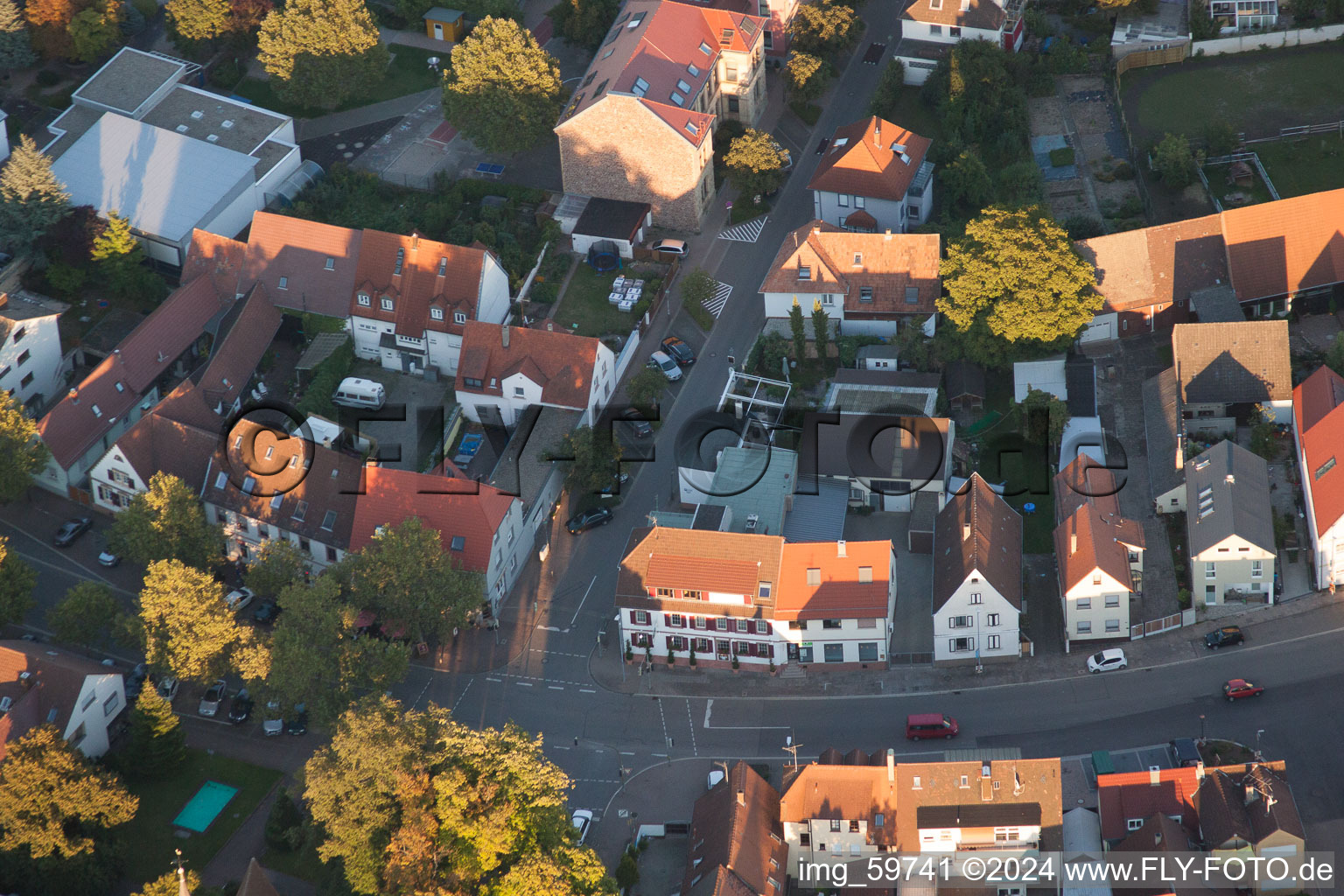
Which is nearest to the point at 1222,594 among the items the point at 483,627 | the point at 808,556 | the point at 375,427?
the point at 808,556

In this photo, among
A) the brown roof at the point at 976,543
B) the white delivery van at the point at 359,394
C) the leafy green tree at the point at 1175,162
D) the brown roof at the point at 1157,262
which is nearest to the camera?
the brown roof at the point at 976,543

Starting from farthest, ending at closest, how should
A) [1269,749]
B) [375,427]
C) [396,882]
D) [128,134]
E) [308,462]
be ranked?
[128,134], [375,427], [308,462], [1269,749], [396,882]

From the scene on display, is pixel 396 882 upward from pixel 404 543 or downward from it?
downward

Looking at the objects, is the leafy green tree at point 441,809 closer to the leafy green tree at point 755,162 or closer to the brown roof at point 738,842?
the brown roof at point 738,842

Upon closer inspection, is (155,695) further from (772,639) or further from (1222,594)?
(1222,594)

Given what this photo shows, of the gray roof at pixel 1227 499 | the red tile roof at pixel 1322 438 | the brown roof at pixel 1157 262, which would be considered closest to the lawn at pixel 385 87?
the brown roof at pixel 1157 262

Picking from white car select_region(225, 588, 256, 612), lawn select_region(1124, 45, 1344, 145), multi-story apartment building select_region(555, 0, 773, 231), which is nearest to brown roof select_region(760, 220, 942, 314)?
multi-story apartment building select_region(555, 0, 773, 231)

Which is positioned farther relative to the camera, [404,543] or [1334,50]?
[1334,50]

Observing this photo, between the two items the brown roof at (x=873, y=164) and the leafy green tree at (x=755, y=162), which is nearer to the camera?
the brown roof at (x=873, y=164)
